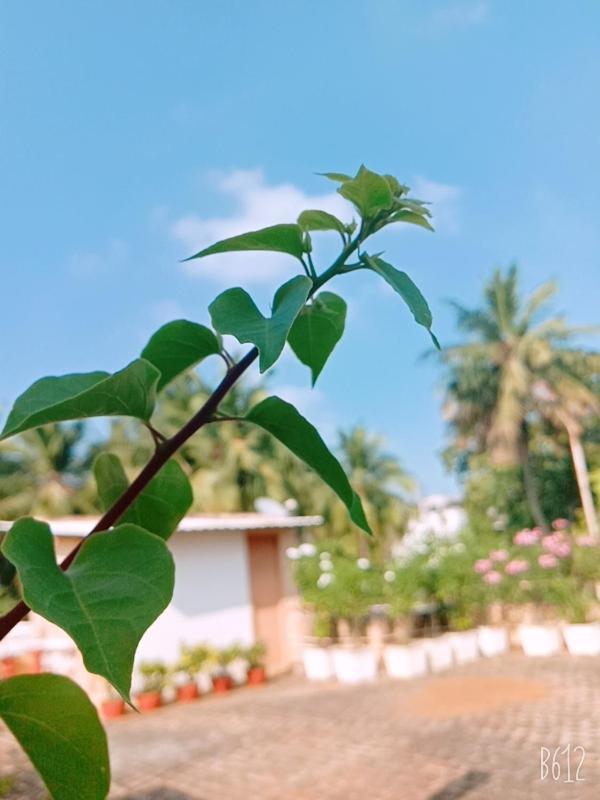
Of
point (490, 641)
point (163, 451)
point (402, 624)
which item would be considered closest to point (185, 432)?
point (163, 451)

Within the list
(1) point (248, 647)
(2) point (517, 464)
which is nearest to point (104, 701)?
(1) point (248, 647)

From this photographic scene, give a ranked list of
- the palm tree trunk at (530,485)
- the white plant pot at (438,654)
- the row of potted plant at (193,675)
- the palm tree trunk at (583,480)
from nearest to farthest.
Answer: the row of potted plant at (193,675) → the white plant pot at (438,654) → the palm tree trunk at (583,480) → the palm tree trunk at (530,485)

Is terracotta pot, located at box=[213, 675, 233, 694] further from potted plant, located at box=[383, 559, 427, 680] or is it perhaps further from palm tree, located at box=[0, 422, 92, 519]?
palm tree, located at box=[0, 422, 92, 519]

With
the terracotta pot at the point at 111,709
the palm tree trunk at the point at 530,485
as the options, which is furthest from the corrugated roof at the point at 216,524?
the palm tree trunk at the point at 530,485

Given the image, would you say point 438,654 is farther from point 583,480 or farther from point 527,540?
point 583,480

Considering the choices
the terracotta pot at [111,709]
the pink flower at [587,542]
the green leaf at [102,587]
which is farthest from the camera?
the pink flower at [587,542]

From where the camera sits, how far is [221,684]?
28.4 ft

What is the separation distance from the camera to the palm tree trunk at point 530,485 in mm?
16031

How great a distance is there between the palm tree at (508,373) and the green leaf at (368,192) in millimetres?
16564

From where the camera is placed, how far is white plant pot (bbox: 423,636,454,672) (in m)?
8.77

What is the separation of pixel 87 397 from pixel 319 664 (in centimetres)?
925

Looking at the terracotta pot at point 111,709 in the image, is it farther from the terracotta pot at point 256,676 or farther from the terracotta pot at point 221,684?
the terracotta pot at point 256,676

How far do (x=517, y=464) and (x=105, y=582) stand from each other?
17.8m

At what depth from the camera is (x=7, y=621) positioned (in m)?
0.28
